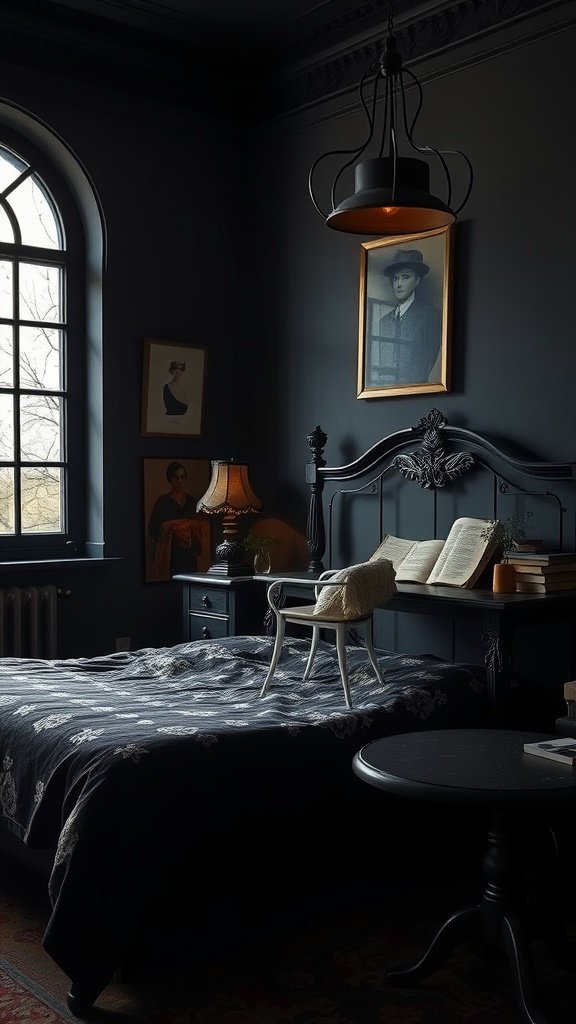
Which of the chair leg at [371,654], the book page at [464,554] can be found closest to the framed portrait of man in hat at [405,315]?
the book page at [464,554]

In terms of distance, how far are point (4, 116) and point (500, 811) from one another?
4.45 metres

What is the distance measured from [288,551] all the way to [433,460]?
1301 mm

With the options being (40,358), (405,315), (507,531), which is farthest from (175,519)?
(507,531)

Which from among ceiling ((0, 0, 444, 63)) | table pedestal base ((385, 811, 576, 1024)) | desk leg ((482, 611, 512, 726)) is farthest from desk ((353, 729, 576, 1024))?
ceiling ((0, 0, 444, 63))

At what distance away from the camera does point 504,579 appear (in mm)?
4270

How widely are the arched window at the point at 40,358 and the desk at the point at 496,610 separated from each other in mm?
2195

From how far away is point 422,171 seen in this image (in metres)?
3.27

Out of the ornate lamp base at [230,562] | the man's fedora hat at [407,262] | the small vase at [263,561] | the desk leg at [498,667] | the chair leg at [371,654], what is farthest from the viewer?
the small vase at [263,561]

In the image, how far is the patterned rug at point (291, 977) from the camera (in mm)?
2711

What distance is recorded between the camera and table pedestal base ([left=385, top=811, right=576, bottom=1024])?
2676mm

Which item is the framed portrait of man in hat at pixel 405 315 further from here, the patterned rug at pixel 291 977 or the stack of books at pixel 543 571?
the patterned rug at pixel 291 977

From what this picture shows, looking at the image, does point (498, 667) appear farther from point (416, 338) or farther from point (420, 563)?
point (416, 338)

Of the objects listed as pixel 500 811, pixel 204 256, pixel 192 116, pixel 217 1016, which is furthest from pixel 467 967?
pixel 192 116

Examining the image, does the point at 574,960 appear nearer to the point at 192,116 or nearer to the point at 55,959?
the point at 55,959
